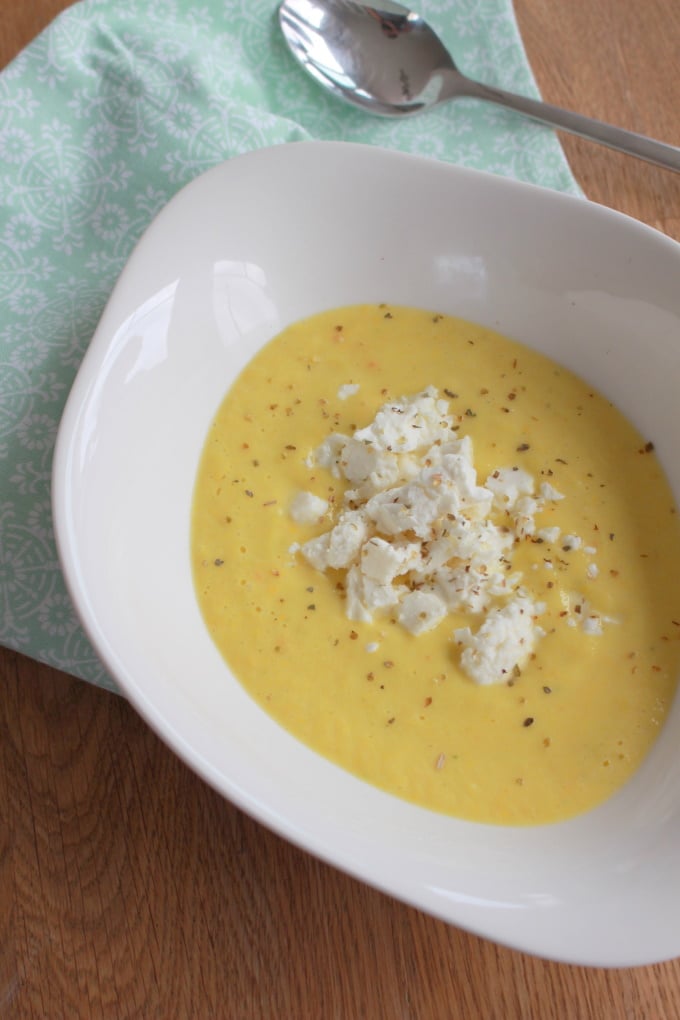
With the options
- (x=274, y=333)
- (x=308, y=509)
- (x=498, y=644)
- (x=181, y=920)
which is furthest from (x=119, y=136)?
(x=181, y=920)

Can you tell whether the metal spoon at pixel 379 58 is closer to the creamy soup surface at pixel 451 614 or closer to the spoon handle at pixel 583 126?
the spoon handle at pixel 583 126

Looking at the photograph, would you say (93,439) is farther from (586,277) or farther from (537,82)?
(537,82)

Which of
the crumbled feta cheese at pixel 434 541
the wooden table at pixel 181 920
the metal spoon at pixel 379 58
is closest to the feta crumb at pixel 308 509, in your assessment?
the crumbled feta cheese at pixel 434 541

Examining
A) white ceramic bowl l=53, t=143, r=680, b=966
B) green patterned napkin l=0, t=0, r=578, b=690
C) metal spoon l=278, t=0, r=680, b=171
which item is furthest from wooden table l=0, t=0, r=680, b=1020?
metal spoon l=278, t=0, r=680, b=171

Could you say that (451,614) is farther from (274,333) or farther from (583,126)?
(583,126)

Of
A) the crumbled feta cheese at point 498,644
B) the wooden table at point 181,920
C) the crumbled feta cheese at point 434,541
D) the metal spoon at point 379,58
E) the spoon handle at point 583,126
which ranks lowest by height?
the wooden table at point 181,920
